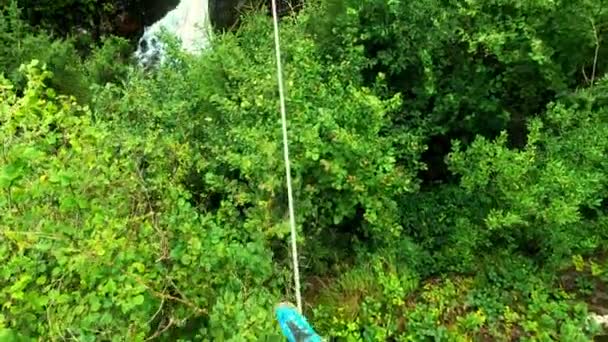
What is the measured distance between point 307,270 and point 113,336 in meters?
1.59

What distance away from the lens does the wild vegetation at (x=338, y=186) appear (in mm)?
2703

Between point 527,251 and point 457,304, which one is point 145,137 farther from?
point 527,251

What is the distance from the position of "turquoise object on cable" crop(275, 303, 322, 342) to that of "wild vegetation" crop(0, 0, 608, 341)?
0.19 meters

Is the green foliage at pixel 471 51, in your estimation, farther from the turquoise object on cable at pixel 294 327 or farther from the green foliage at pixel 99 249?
the turquoise object on cable at pixel 294 327

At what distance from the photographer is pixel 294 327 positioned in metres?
2.49

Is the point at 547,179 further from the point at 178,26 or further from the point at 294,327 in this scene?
the point at 178,26

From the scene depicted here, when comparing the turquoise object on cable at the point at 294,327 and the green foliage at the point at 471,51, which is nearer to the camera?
the turquoise object on cable at the point at 294,327

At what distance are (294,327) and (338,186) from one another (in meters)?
1.15

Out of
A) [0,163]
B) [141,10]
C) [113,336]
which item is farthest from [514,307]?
[141,10]

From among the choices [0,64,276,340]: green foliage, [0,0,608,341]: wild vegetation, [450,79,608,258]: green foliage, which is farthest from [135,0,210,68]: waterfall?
[450,79,608,258]: green foliage

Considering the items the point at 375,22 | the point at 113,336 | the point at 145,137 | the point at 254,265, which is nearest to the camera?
the point at 113,336

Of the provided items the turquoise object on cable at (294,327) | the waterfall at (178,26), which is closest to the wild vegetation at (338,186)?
the turquoise object on cable at (294,327)

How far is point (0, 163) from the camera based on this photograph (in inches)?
103

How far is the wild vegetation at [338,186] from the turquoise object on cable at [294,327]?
7.5 inches
